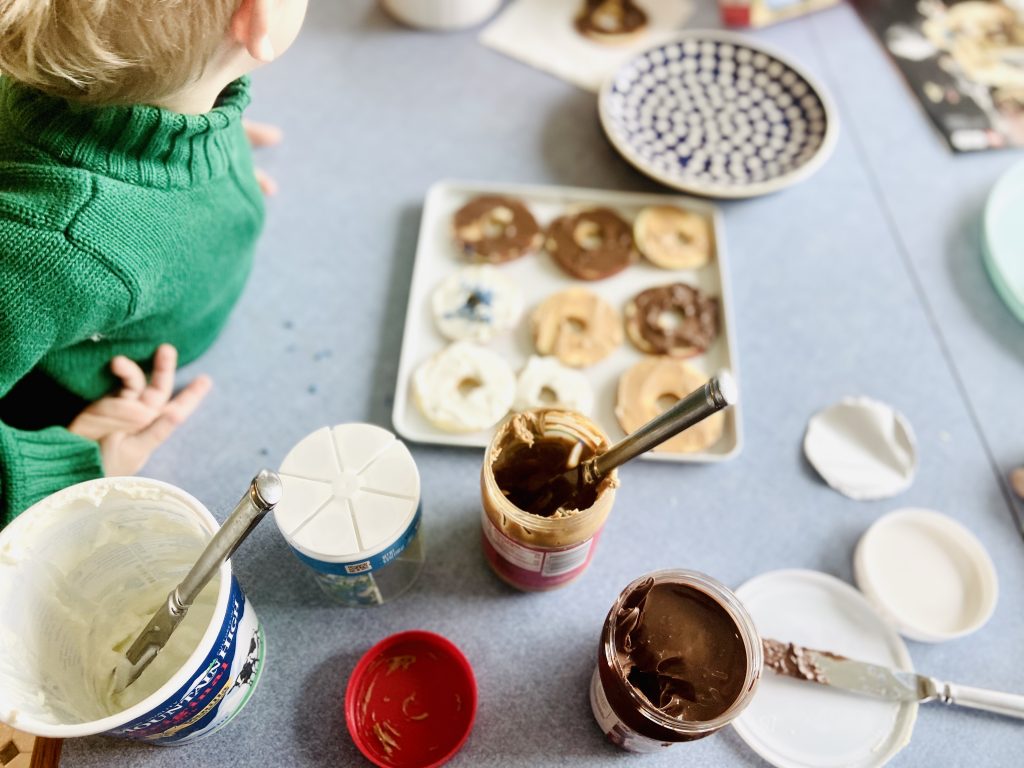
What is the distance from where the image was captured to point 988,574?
70 cm

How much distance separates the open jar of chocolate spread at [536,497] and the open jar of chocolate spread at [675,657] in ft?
0.20

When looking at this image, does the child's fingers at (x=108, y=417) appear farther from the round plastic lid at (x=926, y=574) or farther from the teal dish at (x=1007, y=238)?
the teal dish at (x=1007, y=238)

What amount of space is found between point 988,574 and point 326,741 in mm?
603

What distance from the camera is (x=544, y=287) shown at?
2.82ft

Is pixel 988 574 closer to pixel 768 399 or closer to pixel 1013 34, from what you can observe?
pixel 768 399

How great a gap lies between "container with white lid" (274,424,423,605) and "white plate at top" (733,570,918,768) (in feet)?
1.06

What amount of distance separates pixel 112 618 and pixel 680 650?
431 mm

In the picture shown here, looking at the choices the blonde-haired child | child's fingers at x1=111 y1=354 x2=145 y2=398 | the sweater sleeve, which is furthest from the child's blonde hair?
child's fingers at x1=111 y1=354 x2=145 y2=398

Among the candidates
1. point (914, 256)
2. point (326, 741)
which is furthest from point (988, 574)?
point (326, 741)

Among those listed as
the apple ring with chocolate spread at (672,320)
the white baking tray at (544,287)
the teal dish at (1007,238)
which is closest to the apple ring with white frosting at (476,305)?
the white baking tray at (544,287)

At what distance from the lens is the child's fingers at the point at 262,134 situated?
942 mm

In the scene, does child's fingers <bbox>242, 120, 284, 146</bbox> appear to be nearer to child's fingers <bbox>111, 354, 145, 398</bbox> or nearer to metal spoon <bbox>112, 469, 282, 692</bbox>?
child's fingers <bbox>111, 354, 145, 398</bbox>

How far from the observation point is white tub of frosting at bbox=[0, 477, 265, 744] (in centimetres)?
50

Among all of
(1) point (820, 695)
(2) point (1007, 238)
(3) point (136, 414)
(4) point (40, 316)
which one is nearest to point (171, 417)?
(3) point (136, 414)
